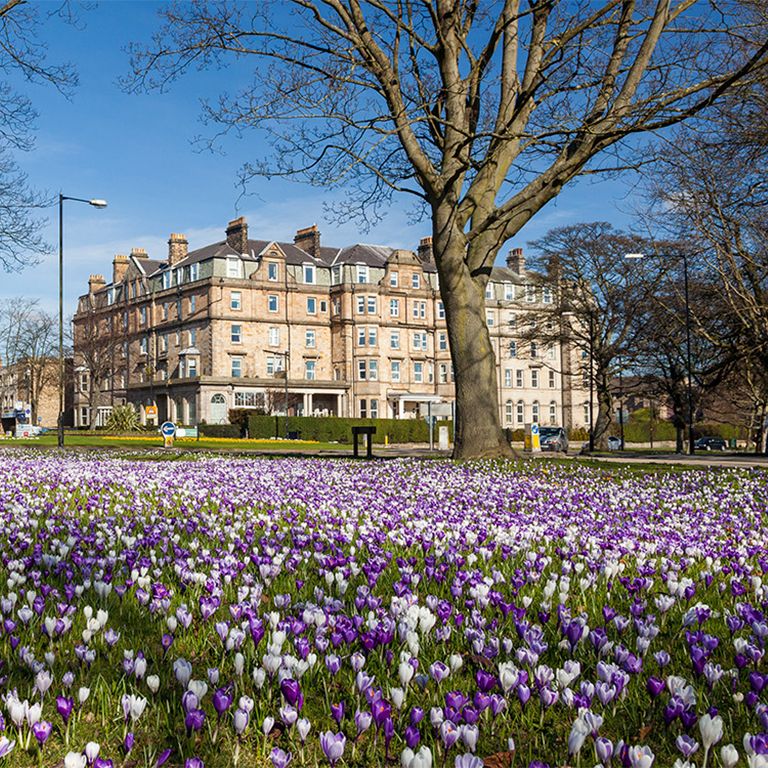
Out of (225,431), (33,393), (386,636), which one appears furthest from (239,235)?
(386,636)

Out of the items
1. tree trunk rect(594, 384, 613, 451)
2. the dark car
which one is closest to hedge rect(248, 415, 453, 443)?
tree trunk rect(594, 384, 613, 451)

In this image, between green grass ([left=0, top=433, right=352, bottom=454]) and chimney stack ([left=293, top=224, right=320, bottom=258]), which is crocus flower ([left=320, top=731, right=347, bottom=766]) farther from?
chimney stack ([left=293, top=224, right=320, bottom=258])

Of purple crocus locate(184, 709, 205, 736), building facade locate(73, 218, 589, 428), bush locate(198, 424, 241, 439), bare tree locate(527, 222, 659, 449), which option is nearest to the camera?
purple crocus locate(184, 709, 205, 736)

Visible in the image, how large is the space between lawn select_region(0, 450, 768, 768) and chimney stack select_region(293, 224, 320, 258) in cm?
7883

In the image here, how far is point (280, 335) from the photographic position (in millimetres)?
81688

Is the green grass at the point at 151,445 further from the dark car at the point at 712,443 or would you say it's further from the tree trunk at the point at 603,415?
the dark car at the point at 712,443

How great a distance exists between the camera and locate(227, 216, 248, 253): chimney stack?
81.1 m

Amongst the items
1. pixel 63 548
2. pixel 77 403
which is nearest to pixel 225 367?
pixel 77 403

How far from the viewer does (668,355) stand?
156 feet

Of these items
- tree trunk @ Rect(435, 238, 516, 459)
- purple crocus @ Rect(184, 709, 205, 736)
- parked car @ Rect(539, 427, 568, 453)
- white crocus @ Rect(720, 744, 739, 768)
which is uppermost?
tree trunk @ Rect(435, 238, 516, 459)

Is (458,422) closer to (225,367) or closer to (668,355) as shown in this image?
(668,355)

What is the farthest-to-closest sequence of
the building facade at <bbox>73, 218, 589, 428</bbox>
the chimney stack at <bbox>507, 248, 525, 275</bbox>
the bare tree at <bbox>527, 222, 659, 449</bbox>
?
the chimney stack at <bbox>507, 248, 525, 275</bbox>
the building facade at <bbox>73, 218, 589, 428</bbox>
the bare tree at <bbox>527, 222, 659, 449</bbox>

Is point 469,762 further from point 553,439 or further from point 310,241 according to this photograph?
point 310,241

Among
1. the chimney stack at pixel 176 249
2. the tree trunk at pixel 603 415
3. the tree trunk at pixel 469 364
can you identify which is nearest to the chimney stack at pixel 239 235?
the chimney stack at pixel 176 249
